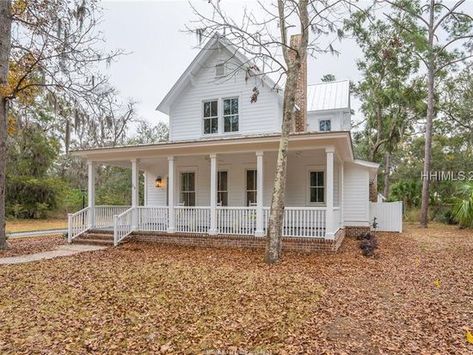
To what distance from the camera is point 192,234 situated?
12016mm

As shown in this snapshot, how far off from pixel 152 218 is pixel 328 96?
11.4 meters

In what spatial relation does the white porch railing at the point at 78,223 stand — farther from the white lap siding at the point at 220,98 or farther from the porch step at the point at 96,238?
the white lap siding at the point at 220,98

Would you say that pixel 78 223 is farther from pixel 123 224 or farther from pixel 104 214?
pixel 123 224

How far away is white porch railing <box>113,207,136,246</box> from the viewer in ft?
39.8

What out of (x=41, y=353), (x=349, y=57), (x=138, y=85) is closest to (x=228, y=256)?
(x=41, y=353)

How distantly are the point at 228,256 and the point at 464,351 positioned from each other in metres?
6.63

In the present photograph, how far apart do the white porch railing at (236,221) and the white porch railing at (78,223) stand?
5.49 m

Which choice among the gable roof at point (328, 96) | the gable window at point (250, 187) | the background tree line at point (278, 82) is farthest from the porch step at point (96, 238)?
the gable roof at point (328, 96)

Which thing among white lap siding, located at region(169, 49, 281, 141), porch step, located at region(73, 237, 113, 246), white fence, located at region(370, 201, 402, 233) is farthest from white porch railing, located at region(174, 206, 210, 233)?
white fence, located at region(370, 201, 402, 233)

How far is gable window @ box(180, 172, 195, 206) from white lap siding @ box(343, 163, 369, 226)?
6720 millimetres

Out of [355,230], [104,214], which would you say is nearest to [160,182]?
[104,214]

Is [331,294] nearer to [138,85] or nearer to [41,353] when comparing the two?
[41,353]

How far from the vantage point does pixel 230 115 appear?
1425 cm

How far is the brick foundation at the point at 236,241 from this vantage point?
1030 centimetres
